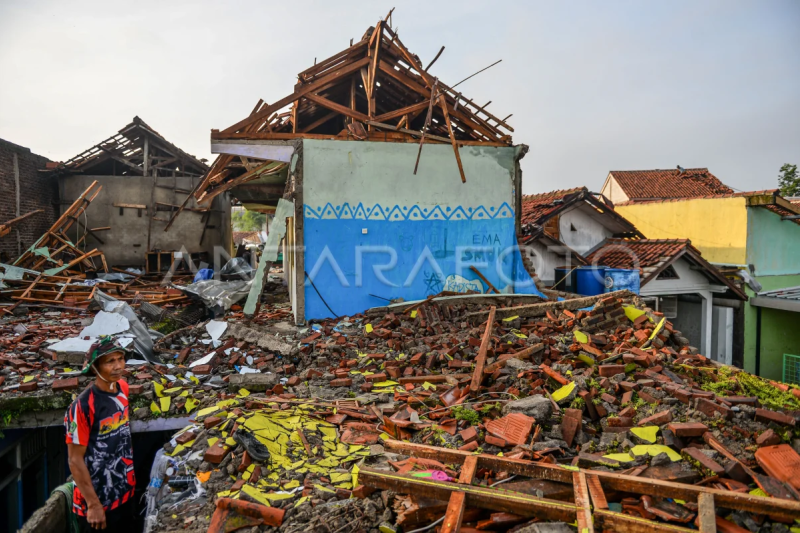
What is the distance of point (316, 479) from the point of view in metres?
3.59

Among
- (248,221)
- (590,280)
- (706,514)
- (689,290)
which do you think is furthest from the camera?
(248,221)

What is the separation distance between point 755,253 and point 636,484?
17.8 meters

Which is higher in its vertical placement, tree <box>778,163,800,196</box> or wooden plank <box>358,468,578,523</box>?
tree <box>778,163,800,196</box>

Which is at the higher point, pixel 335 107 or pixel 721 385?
pixel 335 107

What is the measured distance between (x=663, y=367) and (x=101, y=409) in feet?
19.7

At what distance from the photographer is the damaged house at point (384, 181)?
873cm

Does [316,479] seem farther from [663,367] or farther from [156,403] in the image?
[663,367]

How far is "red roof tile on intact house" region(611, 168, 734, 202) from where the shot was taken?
2283 cm

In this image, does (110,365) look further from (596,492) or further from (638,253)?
(638,253)

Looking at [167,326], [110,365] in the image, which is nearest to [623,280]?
[167,326]

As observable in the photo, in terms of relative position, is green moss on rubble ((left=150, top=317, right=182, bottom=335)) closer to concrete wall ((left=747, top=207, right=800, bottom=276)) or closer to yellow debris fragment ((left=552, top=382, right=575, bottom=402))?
yellow debris fragment ((left=552, top=382, right=575, bottom=402))

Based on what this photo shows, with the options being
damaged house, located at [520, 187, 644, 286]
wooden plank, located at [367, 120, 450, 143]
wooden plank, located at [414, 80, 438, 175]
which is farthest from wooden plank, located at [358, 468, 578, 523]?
damaged house, located at [520, 187, 644, 286]

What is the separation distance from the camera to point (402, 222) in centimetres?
923

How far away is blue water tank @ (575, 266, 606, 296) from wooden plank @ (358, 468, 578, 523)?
422 inches
